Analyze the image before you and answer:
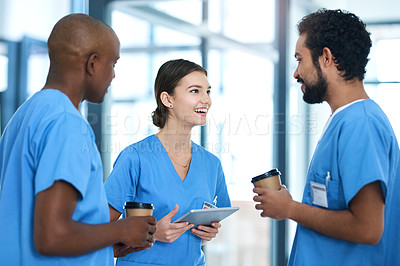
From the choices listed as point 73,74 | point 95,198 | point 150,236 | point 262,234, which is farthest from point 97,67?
point 262,234

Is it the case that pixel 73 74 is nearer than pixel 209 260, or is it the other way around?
pixel 73 74

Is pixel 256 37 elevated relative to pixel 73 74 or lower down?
elevated

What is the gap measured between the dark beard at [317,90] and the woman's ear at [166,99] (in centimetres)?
61

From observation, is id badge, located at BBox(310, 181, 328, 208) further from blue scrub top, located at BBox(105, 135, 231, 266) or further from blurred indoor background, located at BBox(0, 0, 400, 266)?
blurred indoor background, located at BBox(0, 0, 400, 266)

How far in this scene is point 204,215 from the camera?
1469 mm

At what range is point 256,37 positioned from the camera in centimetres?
308

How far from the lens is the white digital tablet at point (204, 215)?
1404 millimetres

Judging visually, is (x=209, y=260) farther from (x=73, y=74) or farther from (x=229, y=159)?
(x=73, y=74)

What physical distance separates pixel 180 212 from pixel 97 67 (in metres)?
0.79

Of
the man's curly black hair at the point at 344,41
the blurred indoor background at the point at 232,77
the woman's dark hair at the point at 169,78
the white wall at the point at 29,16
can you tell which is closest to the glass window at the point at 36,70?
the blurred indoor background at the point at 232,77

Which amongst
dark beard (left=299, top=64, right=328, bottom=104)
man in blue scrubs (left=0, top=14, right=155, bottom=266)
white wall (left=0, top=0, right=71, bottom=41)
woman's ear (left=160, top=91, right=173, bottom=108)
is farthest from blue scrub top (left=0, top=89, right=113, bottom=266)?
white wall (left=0, top=0, right=71, bottom=41)

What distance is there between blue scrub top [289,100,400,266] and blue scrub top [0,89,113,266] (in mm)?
652

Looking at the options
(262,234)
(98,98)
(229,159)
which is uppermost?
(98,98)

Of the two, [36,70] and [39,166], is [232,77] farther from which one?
[39,166]
